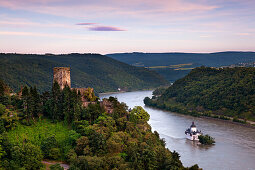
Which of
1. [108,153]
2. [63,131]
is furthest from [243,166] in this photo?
[63,131]

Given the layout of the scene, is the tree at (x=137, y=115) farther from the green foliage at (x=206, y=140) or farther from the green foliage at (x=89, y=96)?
the green foliage at (x=206, y=140)

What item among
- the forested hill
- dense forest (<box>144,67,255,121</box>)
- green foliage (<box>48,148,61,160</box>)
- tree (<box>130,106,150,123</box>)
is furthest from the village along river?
the forested hill

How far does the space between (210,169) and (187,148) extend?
1022cm

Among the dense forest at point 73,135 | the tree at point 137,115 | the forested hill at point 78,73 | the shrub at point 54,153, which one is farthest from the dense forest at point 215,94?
the shrub at point 54,153

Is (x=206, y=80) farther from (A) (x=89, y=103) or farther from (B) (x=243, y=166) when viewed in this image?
(A) (x=89, y=103)

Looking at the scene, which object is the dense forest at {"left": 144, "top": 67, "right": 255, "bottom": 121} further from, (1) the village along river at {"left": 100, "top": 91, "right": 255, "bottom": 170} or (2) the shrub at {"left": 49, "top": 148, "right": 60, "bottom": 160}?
(2) the shrub at {"left": 49, "top": 148, "right": 60, "bottom": 160}

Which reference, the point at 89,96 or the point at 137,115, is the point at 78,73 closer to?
the point at 89,96

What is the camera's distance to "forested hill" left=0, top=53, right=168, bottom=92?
11976 centimetres

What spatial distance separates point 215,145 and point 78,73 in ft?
375

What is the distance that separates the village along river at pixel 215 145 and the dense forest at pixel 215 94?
22.9 feet

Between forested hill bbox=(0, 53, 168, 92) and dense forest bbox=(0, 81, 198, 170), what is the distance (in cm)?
6942

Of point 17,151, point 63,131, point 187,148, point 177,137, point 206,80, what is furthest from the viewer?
point 206,80

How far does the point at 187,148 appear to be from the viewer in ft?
166

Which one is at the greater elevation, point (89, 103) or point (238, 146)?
point (89, 103)
